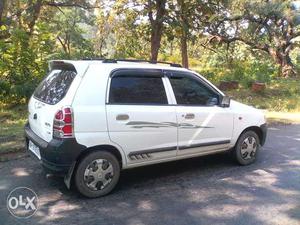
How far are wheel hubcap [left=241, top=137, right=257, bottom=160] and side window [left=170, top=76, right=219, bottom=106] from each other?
95 centimetres

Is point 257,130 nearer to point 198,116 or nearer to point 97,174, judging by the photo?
point 198,116

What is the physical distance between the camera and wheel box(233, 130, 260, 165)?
19.7 feet

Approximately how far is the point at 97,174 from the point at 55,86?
4.25 ft

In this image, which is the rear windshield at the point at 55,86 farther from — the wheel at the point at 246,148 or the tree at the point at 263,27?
the tree at the point at 263,27

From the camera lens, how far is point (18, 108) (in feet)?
37.9

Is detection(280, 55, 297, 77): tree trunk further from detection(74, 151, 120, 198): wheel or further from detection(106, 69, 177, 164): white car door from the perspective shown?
detection(74, 151, 120, 198): wheel

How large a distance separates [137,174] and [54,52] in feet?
27.7

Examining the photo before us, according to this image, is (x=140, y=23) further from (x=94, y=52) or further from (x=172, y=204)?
(x=172, y=204)

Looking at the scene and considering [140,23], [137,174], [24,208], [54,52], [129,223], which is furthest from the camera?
[140,23]

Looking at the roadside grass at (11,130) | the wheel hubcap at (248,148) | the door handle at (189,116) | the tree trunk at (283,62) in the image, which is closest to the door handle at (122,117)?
the door handle at (189,116)

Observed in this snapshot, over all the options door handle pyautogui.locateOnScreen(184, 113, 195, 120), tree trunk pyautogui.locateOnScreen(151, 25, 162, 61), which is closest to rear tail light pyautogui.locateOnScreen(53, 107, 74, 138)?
door handle pyautogui.locateOnScreen(184, 113, 195, 120)

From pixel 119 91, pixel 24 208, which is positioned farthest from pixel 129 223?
pixel 119 91

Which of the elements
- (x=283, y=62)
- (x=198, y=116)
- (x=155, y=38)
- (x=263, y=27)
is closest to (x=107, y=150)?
(x=198, y=116)

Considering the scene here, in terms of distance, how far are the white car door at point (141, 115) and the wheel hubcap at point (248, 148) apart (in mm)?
1424
